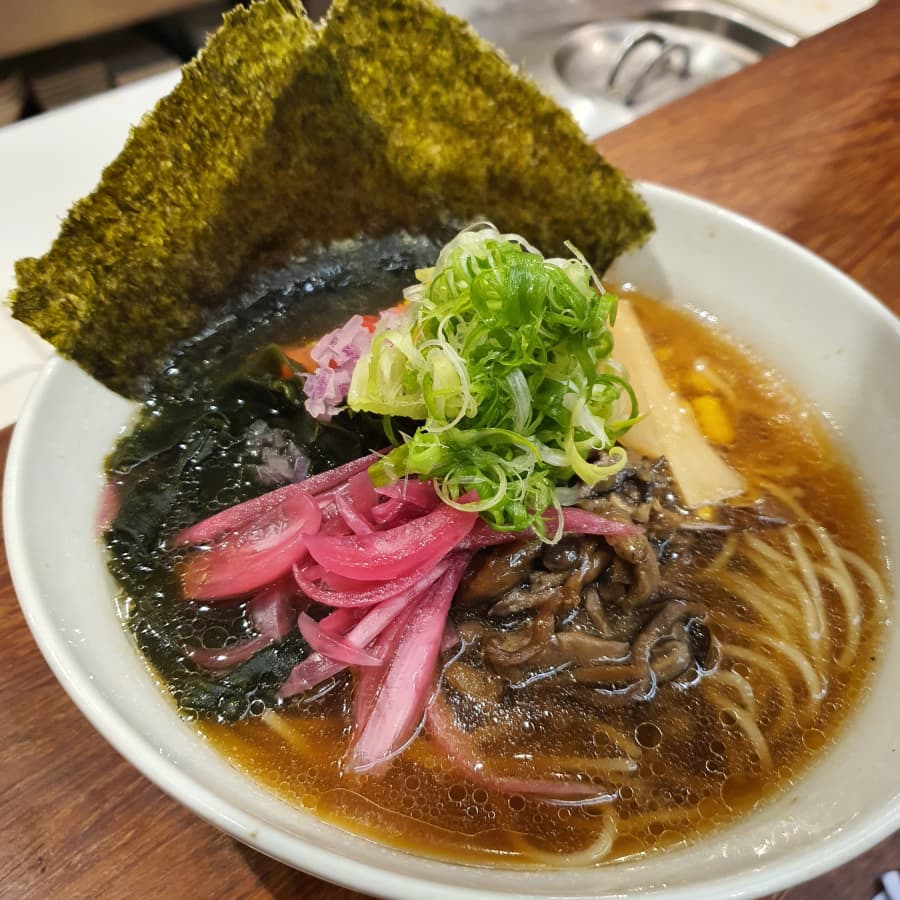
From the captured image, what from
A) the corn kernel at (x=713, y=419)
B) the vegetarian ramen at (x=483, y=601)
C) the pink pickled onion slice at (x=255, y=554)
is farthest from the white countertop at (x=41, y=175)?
the corn kernel at (x=713, y=419)

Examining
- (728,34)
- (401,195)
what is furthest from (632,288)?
(728,34)

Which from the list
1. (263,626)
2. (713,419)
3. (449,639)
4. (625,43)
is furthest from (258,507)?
(625,43)

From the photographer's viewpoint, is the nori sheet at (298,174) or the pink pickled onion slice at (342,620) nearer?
the pink pickled onion slice at (342,620)

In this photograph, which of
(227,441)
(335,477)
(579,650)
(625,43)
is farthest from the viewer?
(625,43)

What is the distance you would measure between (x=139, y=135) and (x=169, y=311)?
1.21 ft

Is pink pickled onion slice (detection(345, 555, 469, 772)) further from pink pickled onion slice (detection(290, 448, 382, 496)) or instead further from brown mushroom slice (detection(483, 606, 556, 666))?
pink pickled onion slice (detection(290, 448, 382, 496))

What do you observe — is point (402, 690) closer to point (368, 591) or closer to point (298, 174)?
point (368, 591)

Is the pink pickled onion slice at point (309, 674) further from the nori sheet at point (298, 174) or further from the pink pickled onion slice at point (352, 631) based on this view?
the nori sheet at point (298, 174)

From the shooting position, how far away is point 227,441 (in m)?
1.68

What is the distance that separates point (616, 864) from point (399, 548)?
22.9 inches

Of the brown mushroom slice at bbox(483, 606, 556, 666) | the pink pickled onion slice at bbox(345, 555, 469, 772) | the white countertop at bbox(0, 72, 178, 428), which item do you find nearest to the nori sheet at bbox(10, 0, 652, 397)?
the white countertop at bbox(0, 72, 178, 428)

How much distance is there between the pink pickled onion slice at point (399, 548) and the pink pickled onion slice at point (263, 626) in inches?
4.8

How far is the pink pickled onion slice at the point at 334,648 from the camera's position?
132 cm

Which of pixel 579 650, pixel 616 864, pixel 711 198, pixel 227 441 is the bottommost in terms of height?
pixel 616 864
